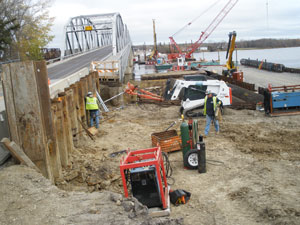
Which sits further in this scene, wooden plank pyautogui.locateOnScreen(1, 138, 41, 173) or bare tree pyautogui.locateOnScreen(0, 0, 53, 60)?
bare tree pyautogui.locateOnScreen(0, 0, 53, 60)

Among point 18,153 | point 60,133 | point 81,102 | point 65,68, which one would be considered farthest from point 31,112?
point 65,68

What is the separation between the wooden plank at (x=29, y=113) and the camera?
7305 millimetres

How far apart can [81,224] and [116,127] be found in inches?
410

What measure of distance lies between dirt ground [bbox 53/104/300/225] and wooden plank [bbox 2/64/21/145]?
1857 mm

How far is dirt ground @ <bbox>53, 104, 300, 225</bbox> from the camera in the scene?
707cm

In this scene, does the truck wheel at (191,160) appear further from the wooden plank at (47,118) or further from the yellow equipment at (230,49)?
the yellow equipment at (230,49)

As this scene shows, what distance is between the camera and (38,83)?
25.0ft

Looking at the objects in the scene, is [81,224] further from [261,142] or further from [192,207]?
[261,142]

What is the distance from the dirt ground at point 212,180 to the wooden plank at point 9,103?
95 cm

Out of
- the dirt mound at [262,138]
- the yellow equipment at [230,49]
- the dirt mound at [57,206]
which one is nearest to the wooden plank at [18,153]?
the dirt mound at [57,206]

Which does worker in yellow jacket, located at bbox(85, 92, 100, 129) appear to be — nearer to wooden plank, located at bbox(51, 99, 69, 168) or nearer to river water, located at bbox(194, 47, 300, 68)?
wooden plank, located at bbox(51, 99, 69, 168)

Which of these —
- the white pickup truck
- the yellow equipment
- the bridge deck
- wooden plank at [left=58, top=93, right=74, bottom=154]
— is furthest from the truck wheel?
the yellow equipment

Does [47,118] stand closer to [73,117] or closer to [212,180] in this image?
[73,117]

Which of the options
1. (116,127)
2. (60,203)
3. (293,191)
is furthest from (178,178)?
(116,127)
